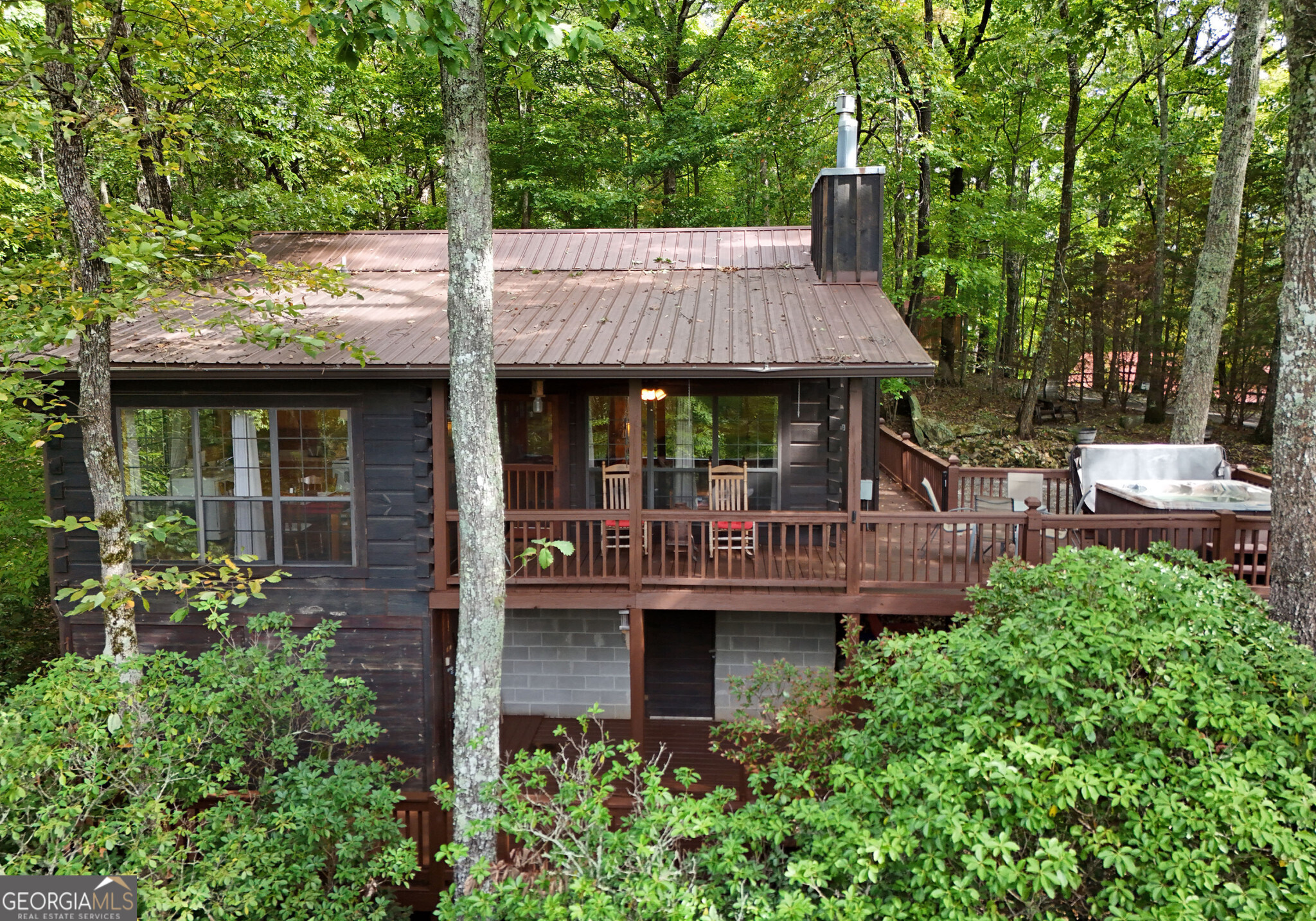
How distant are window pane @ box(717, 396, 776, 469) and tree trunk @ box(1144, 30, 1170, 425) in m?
14.5

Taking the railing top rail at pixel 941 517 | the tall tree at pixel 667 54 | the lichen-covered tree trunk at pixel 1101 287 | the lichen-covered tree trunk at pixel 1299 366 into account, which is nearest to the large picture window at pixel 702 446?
the railing top rail at pixel 941 517

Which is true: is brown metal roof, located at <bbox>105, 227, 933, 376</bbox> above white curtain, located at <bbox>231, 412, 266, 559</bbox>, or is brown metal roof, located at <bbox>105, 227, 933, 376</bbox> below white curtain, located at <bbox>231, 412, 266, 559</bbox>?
above

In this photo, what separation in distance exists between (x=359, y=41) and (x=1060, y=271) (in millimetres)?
16213

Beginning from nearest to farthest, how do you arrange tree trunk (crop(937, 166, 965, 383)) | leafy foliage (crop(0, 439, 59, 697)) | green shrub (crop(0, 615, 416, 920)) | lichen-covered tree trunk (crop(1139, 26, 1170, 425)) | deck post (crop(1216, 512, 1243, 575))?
green shrub (crop(0, 615, 416, 920)) < deck post (crop(1216, 512, 1243, 575)) < leafy foliage (crop(0, 439, 59, 697)) < tree trunk (crop(937, 166, 965, 383)) < lichen-covered tree trunk (crop(1139, 26, 1170, 425))

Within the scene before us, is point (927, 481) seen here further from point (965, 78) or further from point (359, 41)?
point (965, 78)

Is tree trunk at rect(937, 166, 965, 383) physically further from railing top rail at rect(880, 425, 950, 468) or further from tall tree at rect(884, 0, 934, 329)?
railing top rail at rect(880, 425, 950, 468)

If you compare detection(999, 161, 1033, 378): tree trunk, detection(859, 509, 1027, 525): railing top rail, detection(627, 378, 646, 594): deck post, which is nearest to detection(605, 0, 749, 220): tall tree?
detection(999, 161, 1033, 378): tree trunk

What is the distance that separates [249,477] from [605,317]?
4260 mm

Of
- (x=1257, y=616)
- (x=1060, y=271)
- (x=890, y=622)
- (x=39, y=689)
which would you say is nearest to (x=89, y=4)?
(x=39, y=689)

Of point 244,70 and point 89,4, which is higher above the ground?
point 244,70

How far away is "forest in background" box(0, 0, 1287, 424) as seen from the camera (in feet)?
47.0

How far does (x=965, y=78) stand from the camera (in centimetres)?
1841

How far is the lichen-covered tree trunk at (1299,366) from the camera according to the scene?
5195 mm

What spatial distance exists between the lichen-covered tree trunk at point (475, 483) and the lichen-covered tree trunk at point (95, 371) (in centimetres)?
278
